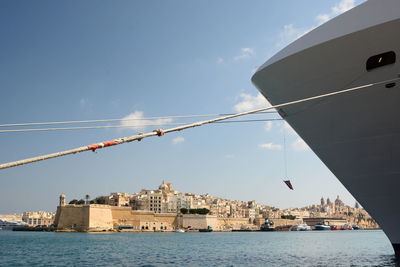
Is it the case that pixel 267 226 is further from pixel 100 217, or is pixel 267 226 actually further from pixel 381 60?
pixel 381 60

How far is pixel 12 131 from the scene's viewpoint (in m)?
5.31

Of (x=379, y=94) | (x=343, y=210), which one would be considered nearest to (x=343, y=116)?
(x=379, y=94)

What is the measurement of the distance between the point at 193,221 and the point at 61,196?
104ft

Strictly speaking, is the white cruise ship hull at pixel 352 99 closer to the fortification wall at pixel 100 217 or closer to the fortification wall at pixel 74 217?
the fortification wall at pixel 100 217

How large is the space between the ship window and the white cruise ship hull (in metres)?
0.07

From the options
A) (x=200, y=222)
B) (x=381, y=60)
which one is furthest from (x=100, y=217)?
(x=381, y=60)

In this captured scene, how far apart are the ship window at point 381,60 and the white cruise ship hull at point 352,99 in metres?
0.07

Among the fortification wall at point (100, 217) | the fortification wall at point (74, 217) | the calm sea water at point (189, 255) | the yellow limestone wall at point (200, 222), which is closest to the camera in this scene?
the calm sea water at point (189, 255)

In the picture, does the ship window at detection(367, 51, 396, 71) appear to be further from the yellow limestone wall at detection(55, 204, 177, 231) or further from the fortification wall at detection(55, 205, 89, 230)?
the fortification wall at detection(55, 205, 89, 230)

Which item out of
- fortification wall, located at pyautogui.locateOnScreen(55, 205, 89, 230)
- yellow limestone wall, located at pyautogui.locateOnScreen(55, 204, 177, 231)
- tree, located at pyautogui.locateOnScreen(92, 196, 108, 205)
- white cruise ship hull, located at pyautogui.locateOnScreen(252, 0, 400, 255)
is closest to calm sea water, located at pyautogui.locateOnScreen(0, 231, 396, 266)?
white cruise ship hull, located at pyautogui.locateOnScreen(252, 0, 400, 255)

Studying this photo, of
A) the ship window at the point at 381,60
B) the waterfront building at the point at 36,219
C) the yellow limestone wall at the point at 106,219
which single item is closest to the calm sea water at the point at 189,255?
the ship window at the point at 381,60

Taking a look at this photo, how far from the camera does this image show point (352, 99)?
8.92 meters

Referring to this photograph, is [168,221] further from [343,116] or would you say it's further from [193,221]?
[343,116]

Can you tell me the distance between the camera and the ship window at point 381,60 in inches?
316
